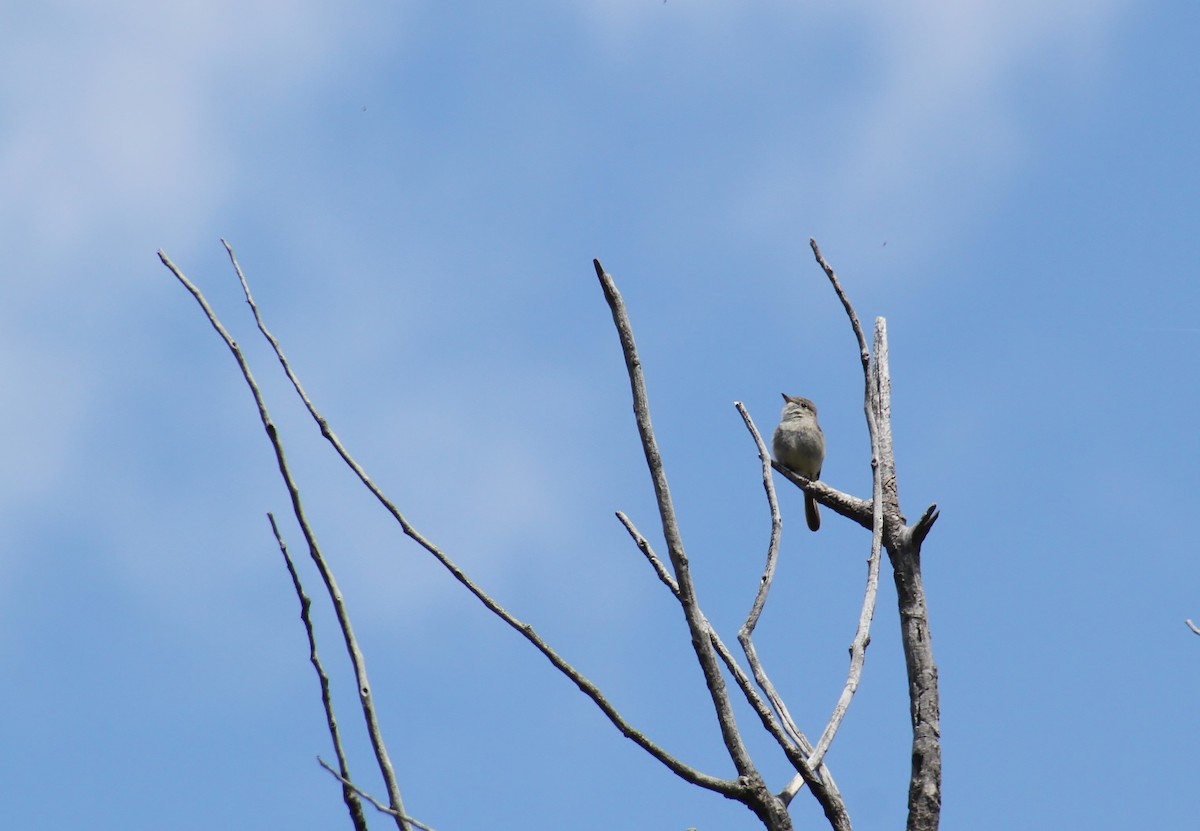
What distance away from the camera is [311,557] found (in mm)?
2398

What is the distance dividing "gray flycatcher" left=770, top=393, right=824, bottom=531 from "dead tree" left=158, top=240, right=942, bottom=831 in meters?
8.51

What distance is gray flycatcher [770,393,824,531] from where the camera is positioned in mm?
13094

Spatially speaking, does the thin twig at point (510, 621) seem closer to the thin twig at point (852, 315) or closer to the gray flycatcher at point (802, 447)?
the thin twig at point (852, 315)

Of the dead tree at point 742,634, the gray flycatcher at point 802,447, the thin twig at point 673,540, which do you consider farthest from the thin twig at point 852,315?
the gray flycatcher at point 802,447

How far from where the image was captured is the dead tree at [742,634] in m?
2.36

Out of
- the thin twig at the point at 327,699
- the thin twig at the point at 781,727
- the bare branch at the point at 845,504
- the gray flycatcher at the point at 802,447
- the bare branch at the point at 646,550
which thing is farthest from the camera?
the gray flycatcher at the point at 802,447

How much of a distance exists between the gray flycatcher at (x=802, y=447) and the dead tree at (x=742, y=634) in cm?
851

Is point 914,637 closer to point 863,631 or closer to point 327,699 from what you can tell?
point 863,631

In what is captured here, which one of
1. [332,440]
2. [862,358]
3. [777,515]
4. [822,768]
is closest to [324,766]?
[332,440]

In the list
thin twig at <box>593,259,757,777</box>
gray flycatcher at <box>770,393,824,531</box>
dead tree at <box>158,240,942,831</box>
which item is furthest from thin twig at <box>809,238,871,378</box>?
gray flycatcher at <box>770,393,824,531</box>

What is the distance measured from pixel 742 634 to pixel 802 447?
370 inches

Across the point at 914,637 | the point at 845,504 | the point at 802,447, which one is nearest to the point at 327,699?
the point at 914,637

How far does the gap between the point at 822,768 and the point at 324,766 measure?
1525mm

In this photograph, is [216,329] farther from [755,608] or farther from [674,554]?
[755,608]
